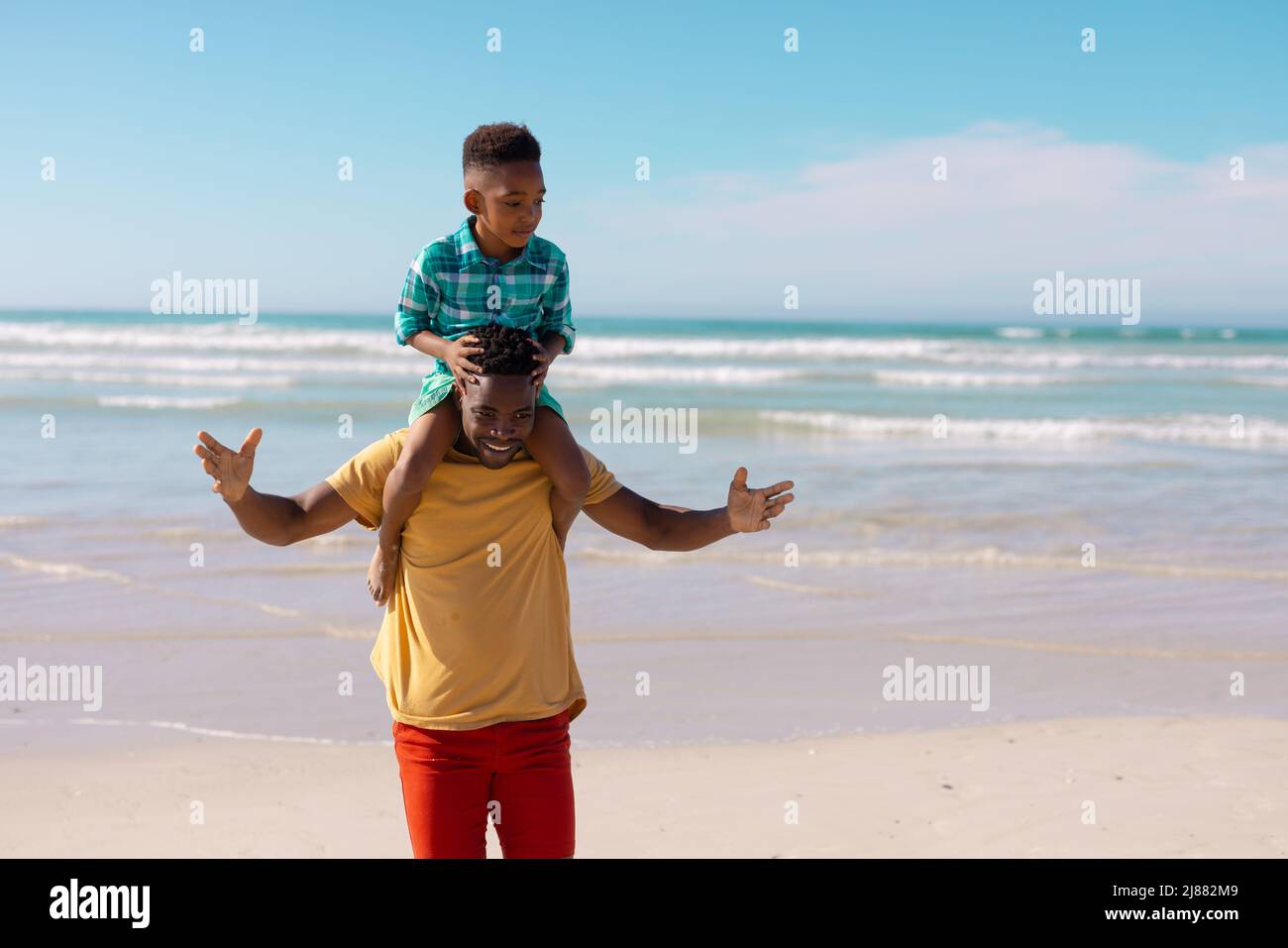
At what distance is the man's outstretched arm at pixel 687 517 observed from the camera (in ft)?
9.36

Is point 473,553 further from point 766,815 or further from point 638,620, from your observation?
point 638,620

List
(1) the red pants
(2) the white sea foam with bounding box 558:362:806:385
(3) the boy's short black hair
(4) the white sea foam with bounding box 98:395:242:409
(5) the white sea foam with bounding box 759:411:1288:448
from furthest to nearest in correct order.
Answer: (2) the white sea foam with bounding box 558:362:806:385 → (4) the white sea foam with bounding box 98:395:242:409 → (5) the white sea foam with bounding box 759:411:1288:448 → (3) the boy's short black hair → (1) the red pants

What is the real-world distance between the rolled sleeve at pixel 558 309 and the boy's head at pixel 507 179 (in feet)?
0.65

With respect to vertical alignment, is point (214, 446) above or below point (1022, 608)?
above

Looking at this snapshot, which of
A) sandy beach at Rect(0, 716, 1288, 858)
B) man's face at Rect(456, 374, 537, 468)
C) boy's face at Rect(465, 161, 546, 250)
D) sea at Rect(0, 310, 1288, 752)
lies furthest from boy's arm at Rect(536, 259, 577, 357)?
Answer: sea at Rect(0, 310, 1288, 752)

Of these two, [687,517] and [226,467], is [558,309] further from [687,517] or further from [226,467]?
[226,467]

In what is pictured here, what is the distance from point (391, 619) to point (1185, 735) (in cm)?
460

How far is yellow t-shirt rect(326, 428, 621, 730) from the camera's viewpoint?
2.61 meters

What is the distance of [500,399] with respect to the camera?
103 inches

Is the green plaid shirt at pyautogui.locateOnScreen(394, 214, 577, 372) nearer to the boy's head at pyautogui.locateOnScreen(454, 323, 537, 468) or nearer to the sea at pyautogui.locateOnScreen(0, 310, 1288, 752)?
the boy's head at pyautogui.locateOnScreen(454, 323, 537, 468)

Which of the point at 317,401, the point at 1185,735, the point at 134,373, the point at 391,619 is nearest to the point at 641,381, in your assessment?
the point at 317,401

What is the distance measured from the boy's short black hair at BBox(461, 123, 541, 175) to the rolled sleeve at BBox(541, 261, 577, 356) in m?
0.37

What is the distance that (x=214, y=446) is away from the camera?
8.77 ft

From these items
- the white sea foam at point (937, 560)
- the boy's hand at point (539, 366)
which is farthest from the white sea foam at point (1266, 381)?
the boy's hand at point (539, 366)
